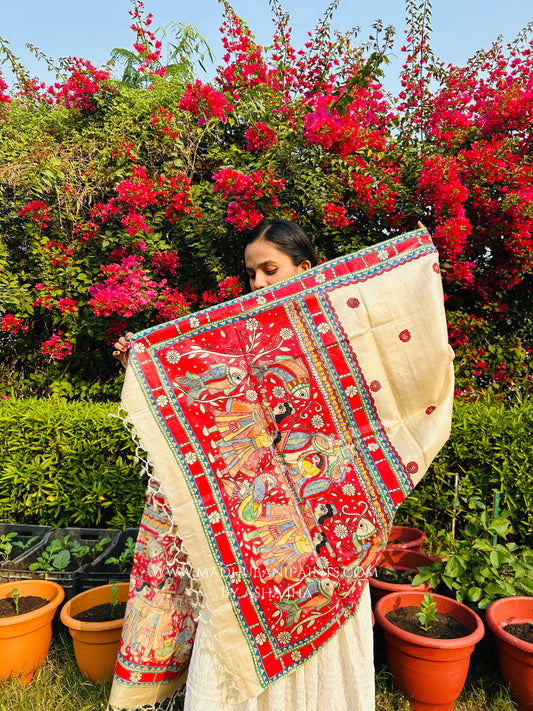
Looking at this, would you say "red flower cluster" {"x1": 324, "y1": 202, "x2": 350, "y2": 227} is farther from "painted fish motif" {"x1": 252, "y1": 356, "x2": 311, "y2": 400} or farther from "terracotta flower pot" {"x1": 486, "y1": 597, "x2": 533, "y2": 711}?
"terracotta flower pot" {"x1": 486, "y1": 597, "x2": 533, "y2": 711}

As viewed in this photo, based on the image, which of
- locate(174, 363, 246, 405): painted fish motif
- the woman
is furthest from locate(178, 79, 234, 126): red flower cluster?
locate(174, 363, 246, 405): painted fish motif

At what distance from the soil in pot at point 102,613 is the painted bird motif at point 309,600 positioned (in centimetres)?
127

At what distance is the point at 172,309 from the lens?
153 inches

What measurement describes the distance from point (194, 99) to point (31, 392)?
3.14 meters

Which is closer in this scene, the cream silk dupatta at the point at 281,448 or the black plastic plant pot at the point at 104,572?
the cream silk dupatta at the point at 281,448

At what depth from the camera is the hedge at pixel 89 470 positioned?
3062 mm

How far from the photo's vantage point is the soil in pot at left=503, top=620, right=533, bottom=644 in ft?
7.17

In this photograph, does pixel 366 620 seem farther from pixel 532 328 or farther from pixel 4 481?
pixel 532 328

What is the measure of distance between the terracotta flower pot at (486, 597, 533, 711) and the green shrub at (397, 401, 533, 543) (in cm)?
58

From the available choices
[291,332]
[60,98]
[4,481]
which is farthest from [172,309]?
[60,98]

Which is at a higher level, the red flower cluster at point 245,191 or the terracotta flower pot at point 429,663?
the red flower cluster at point 245,191

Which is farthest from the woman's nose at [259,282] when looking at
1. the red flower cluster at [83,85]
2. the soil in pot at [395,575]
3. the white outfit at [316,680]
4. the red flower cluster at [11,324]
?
the red flower cluster at [83,85]

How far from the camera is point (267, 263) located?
1.93 metres

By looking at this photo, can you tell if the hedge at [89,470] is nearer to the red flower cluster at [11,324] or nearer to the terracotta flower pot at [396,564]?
the terracotta flower pot at [396,564]
